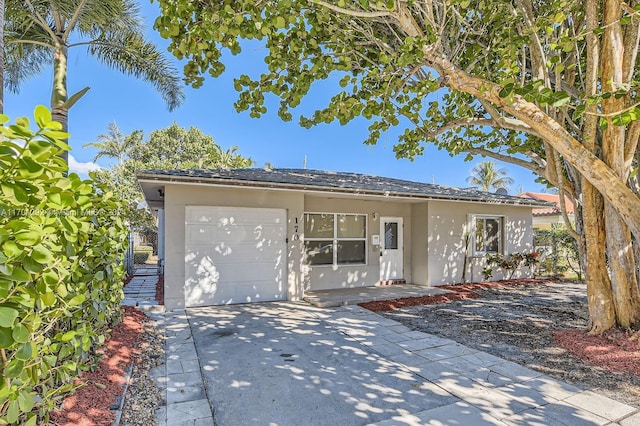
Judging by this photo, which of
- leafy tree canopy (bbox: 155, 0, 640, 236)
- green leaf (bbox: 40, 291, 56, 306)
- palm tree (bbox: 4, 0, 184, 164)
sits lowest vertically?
green leaf (bbox: 40, 291, 56, 306)

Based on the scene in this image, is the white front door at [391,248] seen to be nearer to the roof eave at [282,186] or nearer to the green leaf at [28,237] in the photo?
the roof eave at [282,186]

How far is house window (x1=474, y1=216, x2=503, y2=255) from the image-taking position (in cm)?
1132

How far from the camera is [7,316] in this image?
135 cm

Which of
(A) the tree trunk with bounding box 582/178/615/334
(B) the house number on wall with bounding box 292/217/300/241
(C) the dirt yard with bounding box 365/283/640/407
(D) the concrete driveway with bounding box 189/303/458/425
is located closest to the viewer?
(D) the concrete driveway with bounding box 189/303/458/425

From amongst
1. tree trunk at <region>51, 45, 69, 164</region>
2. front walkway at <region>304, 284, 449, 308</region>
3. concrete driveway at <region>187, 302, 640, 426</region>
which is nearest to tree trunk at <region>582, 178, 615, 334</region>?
concrete driveway at <region>187, 302, 640, 426</region>

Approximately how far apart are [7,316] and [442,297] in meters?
8.72

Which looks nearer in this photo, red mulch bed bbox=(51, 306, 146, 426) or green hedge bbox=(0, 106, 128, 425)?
green hedge bbox=(0, 106, 128, 425)

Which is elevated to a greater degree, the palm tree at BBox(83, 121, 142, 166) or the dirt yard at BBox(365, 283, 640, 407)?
the palm tree at BBox(83, 121, 142, 166)

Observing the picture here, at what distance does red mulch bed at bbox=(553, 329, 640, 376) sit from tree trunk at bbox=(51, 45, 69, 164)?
9.34 meters

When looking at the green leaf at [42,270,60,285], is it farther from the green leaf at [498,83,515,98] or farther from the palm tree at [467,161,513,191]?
the palm tree at [467,161,513,191]

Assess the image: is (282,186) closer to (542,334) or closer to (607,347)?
(542,334)

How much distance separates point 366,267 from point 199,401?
717 cm

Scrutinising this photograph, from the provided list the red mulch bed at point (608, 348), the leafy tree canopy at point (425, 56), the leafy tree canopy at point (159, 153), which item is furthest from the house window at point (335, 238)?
the leafy tree canopy at point (159, 153)

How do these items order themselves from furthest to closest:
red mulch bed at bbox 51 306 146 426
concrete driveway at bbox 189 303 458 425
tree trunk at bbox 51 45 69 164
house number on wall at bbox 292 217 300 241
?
house number on wall at bbox 292 217 300 241, tree trunk at bbox 51 45 69 164, concrete driveway at bbox 189 303 458 425, red mulch bed at bbox 51 306 146 426
